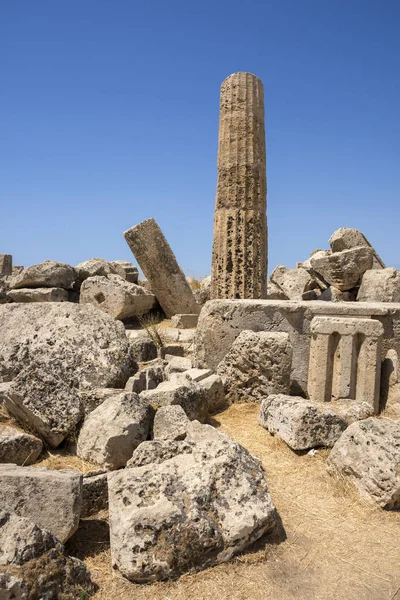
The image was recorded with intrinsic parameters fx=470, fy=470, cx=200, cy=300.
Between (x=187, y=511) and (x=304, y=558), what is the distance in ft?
2.30

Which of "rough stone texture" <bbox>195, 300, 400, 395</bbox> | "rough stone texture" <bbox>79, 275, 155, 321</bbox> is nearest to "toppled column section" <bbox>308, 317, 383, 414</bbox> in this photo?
"rough stone texture" <bbox>195, 300, 400, 395</bbox>

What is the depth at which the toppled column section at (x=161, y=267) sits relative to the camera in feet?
31.8

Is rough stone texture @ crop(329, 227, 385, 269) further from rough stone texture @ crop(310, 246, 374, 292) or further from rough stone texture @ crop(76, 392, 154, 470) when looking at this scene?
rough stone texture @ crop(76, 392, 154, 470)

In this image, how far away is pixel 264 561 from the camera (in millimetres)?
2463

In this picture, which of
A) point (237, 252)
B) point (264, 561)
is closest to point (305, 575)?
point (264, 561)

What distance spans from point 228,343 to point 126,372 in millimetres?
1639

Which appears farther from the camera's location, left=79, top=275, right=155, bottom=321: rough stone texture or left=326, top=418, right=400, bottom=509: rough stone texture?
left=79, top=275, right=155, bottom=321: rough stone texture

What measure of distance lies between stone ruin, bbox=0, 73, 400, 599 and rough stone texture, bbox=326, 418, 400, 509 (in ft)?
0.03

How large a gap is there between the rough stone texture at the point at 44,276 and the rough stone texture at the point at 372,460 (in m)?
7.75

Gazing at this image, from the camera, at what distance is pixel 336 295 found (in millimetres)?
10758

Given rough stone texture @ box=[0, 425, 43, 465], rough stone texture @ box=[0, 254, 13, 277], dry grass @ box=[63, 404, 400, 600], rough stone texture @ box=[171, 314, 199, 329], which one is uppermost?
rough stone texture @ box=[0, 254, 13, 277]

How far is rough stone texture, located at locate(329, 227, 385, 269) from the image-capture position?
Answer: 11.3 meters

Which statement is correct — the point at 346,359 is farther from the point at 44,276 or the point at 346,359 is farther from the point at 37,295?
the point at 44,276

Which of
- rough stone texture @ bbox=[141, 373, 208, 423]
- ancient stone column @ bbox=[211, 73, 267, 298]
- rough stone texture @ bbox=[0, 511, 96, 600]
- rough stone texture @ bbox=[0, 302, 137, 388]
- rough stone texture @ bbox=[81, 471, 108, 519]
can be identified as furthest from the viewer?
ancient stone column @ bbox=[211, 73, 267, 298]
